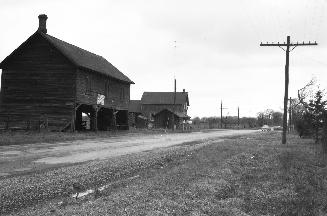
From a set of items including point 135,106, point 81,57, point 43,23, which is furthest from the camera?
point 135,106

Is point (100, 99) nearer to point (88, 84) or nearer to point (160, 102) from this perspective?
point (88, 84)

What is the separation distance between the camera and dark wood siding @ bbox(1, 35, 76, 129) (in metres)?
41.7

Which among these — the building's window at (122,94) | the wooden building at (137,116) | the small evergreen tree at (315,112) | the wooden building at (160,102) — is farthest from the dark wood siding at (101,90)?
the wooden building at (160,102)

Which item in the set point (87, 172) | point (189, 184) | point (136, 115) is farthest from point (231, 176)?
point (136, 115)

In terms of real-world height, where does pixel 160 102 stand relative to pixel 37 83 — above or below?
above

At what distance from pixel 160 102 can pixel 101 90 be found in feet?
212

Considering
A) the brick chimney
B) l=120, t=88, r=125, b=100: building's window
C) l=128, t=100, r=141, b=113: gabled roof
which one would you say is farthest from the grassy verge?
l=128, t=100, r=141, b=113: gabled roof

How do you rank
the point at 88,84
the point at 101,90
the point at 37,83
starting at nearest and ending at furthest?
the point at 37,83, the point at 88,84, the point at 101,90

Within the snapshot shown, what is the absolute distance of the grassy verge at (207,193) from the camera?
8.57 meters

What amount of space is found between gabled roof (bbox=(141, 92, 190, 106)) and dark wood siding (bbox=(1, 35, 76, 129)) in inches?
2758

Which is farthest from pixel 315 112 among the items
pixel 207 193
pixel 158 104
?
pixel 158 104

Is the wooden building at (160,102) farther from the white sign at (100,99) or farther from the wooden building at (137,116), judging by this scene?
the white sign at (100,99)

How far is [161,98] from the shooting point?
113625 millimetres

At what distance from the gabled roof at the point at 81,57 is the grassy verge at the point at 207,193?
26.5 m
